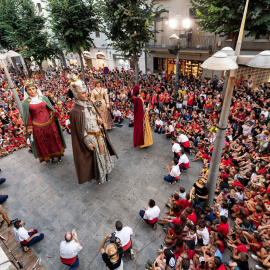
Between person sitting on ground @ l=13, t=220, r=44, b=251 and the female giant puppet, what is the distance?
8.93 feet

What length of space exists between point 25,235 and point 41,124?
3335mm

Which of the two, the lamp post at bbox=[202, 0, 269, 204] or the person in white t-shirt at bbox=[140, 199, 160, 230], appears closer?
the lamp post at bbox=[202, 0, 269, 204]

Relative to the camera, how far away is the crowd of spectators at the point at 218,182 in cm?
388

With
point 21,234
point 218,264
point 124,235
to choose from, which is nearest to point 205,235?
point 218,264

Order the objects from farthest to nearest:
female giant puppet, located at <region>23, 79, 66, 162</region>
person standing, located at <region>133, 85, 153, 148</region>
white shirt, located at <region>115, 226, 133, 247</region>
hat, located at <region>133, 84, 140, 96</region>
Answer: person standing, located at <region>133, 85, 153, 148</region>, hat, located at <region>133, 84, 140, 96</region>, female giant puppet, located at <region>23, 79, 66, 162</region>, white shirt, located at <region>115, 226, 133, 247</region>

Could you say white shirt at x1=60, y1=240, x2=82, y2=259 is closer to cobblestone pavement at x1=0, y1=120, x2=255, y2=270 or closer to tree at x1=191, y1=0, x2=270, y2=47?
cobblestone pavement at x1=0, y1=120, x2=255, y2=270

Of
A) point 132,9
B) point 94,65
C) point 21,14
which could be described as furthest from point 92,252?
point 94,65

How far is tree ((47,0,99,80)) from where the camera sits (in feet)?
39.9

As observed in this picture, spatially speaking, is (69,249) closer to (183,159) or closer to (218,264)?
(218,264)

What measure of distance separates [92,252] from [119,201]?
1.47m

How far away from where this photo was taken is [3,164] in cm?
733

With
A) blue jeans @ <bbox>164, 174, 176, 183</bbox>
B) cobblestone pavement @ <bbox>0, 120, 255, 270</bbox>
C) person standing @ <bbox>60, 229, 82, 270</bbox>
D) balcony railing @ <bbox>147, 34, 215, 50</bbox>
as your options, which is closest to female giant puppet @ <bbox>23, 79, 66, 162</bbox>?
cobblestone pavement @ <bbox>0, 120, 255, 270</bbox>

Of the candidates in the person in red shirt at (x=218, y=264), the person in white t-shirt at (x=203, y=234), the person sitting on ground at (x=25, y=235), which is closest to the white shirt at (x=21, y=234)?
the person sitting on ground at (x=25, y=235)

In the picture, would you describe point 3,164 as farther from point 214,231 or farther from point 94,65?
point 94,65
